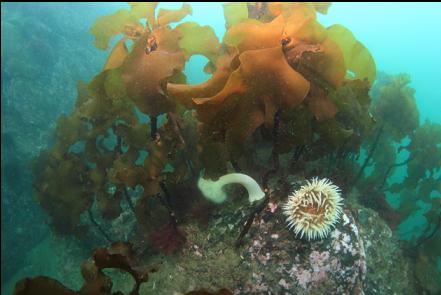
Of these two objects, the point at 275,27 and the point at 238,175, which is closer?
the point at 275,27

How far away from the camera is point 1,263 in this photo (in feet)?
19.9

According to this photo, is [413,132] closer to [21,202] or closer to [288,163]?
[288,163]

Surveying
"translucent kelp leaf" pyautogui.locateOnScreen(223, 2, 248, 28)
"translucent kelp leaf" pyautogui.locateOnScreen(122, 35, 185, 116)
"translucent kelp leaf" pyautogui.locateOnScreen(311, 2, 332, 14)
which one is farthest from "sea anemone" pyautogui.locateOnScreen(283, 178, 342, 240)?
"translucent kelp leaf" pyautogui.locateOnScreen(311, 2, 332, 14)

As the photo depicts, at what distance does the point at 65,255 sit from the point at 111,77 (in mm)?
3026

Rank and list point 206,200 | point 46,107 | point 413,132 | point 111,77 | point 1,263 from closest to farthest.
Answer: point 111,77
point 206,200
point 413,132
point 1,263
point 46,107

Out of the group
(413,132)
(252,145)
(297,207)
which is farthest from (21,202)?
(413,132)

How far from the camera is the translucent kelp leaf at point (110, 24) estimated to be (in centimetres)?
328

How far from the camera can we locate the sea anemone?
8.44ft

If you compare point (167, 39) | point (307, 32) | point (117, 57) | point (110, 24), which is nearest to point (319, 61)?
point (307, 32)

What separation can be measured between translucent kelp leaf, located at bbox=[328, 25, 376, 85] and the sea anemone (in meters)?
1.26

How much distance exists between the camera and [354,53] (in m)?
3.15

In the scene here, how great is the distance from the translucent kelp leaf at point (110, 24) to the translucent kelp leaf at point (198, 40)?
518 millimetres

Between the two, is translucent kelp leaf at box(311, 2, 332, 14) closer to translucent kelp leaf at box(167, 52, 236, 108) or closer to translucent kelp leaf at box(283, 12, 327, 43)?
translucent kelp leaf at box(283, 12, 327, 43)

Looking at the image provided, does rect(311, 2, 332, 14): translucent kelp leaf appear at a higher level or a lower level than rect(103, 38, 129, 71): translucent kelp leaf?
higher
